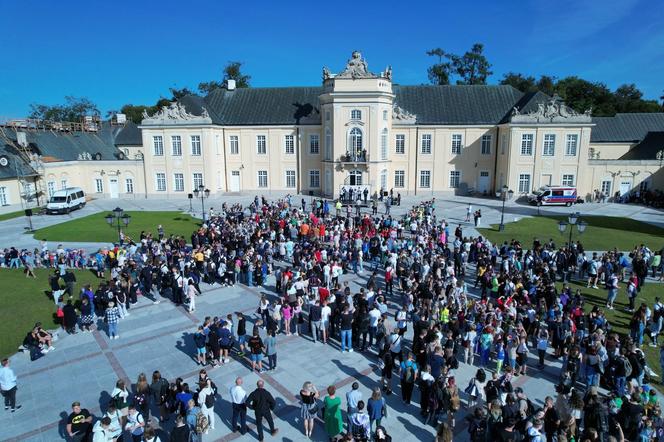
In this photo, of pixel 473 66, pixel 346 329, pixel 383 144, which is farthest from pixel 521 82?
pixel 346 329

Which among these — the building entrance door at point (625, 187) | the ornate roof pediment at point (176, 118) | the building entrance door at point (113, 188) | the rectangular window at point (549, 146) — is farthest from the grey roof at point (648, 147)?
the building entrance door at point (113, 188)

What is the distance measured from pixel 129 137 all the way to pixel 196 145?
52.9ft

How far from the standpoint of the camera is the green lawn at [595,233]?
26667mm

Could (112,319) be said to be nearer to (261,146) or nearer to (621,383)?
(621,383)

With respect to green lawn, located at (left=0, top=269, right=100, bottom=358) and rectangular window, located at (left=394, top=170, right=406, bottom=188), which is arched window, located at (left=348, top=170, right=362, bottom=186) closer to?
rectangular window, located at (left=394, top=170, right=406, bottom=188)

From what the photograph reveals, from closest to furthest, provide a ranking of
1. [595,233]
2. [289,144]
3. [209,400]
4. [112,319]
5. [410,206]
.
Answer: [209,400], [112,319], [595,233], [410,206], [289,144]

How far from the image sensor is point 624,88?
73.4 metres

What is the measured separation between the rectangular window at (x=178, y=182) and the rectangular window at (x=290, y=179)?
10794mm

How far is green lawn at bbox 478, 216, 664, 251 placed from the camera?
2667 centimetres

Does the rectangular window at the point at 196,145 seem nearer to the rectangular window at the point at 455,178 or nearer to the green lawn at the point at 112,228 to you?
the green lawn at the point at 112,228

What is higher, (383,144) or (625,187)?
(383,144)

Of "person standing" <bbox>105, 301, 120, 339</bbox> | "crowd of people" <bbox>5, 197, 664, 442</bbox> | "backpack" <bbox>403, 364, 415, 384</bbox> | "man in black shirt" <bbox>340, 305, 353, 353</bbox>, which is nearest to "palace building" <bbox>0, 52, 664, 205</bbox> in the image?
"crowd of people" <bbox>5, 197, 664, 442</bbox>

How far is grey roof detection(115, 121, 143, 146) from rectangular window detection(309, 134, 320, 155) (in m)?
23.0

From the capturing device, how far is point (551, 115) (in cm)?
4156
